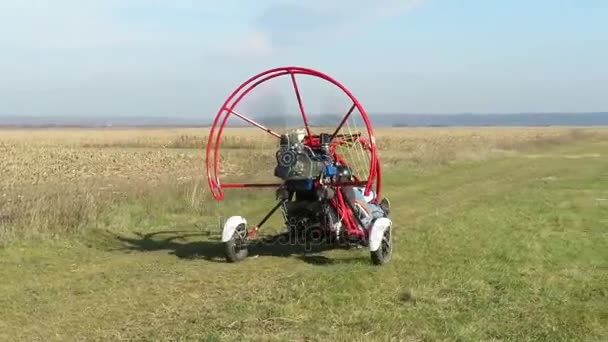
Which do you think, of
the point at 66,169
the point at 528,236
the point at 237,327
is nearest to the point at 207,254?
the point at 237,327

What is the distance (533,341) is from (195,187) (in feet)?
38.5

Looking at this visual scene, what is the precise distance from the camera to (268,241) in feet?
38.7

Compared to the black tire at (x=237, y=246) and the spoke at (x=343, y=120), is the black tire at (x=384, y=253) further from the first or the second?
the black tire at (x=237, y=246)

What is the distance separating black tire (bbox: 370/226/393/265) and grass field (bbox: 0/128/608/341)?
0.41ft

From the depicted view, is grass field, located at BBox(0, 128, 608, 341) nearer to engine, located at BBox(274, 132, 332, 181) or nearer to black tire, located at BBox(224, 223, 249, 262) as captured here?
black tire, located at BBox(224, 223, 249, 262)

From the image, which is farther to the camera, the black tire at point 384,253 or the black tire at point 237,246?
the black tire at point 237,246

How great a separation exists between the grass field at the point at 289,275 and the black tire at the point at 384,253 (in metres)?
0.13

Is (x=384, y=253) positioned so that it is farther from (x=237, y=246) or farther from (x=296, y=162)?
(x=237, y=246)

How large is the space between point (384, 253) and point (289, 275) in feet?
5.26

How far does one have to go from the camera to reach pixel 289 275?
9070 millimetres

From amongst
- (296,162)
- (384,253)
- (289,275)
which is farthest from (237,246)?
(384,253)

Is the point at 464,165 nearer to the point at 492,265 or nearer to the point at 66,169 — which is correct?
the point at 66,169

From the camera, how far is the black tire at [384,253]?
956 cm

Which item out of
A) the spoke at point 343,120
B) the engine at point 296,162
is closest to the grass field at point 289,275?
the engine at point 296,162
